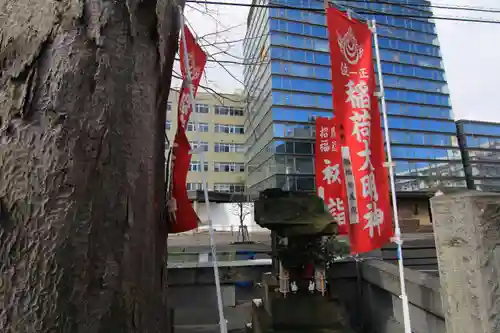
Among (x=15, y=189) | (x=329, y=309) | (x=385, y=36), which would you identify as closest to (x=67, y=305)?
(x=15, y=189)

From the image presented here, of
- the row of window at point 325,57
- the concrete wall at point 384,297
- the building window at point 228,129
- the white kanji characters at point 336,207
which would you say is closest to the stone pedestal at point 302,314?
the concrete wall at point 384,297

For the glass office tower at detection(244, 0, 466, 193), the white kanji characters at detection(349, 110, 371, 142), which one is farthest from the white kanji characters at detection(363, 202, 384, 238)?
the glass office tower at detection(244, 0, 466, 193)

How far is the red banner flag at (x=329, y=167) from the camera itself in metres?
6.71

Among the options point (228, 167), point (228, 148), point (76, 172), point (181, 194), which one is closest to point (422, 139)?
point (228, 148)

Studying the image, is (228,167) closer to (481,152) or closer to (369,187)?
(481,152)

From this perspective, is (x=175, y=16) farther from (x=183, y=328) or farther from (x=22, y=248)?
(x=183, y=328)

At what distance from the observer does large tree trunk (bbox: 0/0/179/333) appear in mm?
876

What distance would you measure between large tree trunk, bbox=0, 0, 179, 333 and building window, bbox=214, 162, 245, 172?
35.1 metres

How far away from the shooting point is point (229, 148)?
36938 millimetres

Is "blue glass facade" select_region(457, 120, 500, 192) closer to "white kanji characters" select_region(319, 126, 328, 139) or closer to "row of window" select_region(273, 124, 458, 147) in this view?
"row of window" select_region(273, 124, 458, 147)

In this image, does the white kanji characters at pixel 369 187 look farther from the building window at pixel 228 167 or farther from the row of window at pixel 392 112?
the building window at pixel 228 167

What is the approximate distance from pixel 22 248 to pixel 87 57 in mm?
658

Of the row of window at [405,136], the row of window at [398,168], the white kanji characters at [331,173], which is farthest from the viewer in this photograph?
the row of window at [405,136]

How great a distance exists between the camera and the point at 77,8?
115 centimetres
